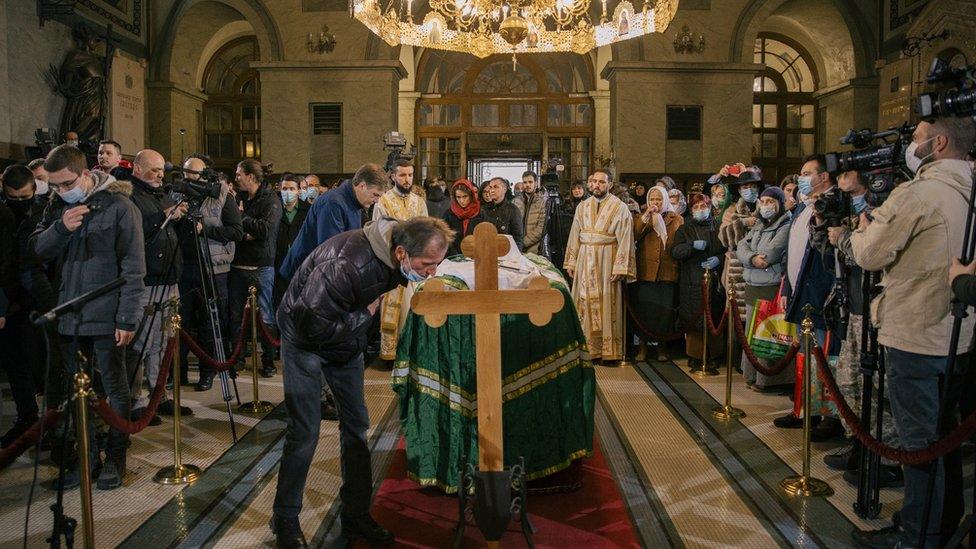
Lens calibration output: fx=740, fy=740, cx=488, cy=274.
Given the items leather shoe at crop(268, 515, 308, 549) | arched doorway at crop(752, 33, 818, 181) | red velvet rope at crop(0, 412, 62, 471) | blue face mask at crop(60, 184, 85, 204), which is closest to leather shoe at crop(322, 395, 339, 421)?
leather shoe at crop(268, 515, 308, 549)

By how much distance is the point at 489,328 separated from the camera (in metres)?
3.01

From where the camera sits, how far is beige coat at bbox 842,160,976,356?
3.10 metres

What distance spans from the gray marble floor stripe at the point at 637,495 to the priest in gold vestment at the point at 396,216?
8.24ft

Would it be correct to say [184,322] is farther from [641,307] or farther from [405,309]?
[641,307]

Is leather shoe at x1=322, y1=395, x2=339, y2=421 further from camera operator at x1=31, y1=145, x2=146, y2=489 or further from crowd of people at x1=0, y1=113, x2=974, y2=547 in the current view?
camera operator at x1=31, y1=145, x2=146, y2=489

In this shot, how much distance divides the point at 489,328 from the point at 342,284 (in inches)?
26.1

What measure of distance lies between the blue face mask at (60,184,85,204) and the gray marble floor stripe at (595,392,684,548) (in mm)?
3504

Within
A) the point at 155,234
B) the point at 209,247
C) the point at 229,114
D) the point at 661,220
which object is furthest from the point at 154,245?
the point at 229,114

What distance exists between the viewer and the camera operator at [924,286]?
3.11m

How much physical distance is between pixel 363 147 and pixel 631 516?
12464 mm

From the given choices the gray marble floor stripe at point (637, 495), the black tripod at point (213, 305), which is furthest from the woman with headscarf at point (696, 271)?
the black tripod at point (213, 305)

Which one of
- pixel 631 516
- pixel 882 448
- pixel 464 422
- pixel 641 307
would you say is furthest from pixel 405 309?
pixel 882 448

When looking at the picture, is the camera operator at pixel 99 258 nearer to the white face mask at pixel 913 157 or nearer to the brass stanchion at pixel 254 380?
the brass stanchion at pixel 254 380

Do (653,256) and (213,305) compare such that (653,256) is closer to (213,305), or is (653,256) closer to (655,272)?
(655,272)
